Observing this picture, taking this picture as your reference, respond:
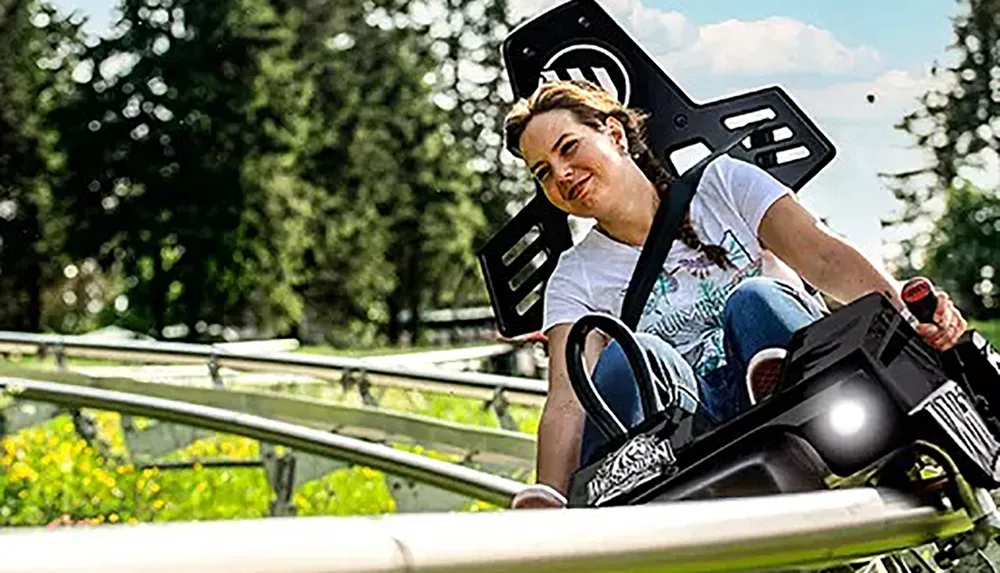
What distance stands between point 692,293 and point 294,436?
1806mm

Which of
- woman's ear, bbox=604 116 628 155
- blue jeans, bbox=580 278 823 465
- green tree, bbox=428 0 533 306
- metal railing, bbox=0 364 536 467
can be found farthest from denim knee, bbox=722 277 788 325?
green tree, bbox=428 0 533 306

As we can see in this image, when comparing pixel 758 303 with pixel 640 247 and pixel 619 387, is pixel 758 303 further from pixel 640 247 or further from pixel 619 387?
pixel 640 247

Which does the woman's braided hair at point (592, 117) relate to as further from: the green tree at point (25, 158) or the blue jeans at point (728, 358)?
the green tree at point (25, 158)

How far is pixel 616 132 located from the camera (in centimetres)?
212

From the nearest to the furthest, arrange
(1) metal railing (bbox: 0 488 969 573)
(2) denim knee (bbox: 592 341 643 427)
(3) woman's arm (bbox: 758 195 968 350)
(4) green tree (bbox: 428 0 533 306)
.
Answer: (1) metal railing (bbox: 0 488 969 573) → (2) denim knee (bbox: 592 341 643 427) → (3) woman's arm (bbox: 758 195 968 350) → (4) green tree (bbox: 428 0 533 306)

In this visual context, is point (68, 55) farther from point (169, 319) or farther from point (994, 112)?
point (994, 112)

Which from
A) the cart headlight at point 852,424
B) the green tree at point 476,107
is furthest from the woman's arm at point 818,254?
the green tree at point 476,107

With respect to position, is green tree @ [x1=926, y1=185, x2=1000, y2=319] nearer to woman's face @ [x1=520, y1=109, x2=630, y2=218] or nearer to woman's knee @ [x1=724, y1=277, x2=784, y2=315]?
woman's face @ [x1=520, y1=109, x2=630, y2=218]

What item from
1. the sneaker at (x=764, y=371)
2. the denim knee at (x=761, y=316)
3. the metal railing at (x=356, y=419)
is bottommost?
the metal railing at (x=356, y=419)

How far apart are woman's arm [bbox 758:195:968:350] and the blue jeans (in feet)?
0.34

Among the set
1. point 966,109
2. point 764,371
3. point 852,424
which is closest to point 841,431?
point 852,424

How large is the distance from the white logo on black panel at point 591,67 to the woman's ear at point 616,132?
25cm

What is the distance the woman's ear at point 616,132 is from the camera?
2.11 meters

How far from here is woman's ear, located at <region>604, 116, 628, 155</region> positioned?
211 cm
